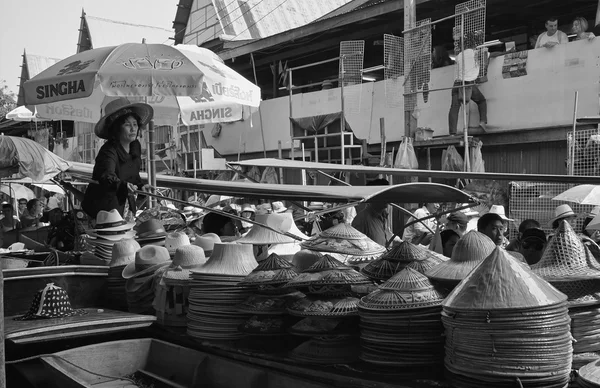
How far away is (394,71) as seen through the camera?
1299 centimetres

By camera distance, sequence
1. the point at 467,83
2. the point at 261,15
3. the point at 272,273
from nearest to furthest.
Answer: the point at 272,273, the point at 467,83, the point at 261,15

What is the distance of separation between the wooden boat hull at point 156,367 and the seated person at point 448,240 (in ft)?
8.95

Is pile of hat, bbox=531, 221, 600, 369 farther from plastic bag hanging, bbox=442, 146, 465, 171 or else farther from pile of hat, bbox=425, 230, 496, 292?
plastic bag hanging, bbox=442, 146, 465, 171

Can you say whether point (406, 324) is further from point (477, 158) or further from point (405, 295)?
point (477, 158)

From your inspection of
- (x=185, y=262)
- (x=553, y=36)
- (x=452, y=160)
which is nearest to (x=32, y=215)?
(x=452, y=160)

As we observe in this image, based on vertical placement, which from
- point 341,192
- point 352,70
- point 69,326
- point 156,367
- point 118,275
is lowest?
point 156,367

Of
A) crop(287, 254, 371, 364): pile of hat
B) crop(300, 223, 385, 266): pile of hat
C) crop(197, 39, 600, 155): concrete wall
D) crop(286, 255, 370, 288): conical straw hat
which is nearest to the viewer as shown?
crop(287, 254, 371, 364): pile of hat

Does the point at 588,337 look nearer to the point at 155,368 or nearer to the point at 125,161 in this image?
the point at 155,368

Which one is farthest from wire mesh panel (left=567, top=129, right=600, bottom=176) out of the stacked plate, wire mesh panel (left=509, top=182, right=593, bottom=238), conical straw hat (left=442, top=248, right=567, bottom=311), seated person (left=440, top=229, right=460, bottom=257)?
conical straw hat (left=442, top=248, right=567, bottom=311)

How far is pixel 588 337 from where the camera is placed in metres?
2.89

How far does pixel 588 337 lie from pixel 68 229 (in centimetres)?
578

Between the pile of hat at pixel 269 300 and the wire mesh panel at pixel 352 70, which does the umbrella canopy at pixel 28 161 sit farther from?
the wire mesh panel at pixel 352 70

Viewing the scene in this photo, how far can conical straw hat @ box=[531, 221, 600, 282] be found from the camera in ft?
9.55

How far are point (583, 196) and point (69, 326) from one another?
594 cm
